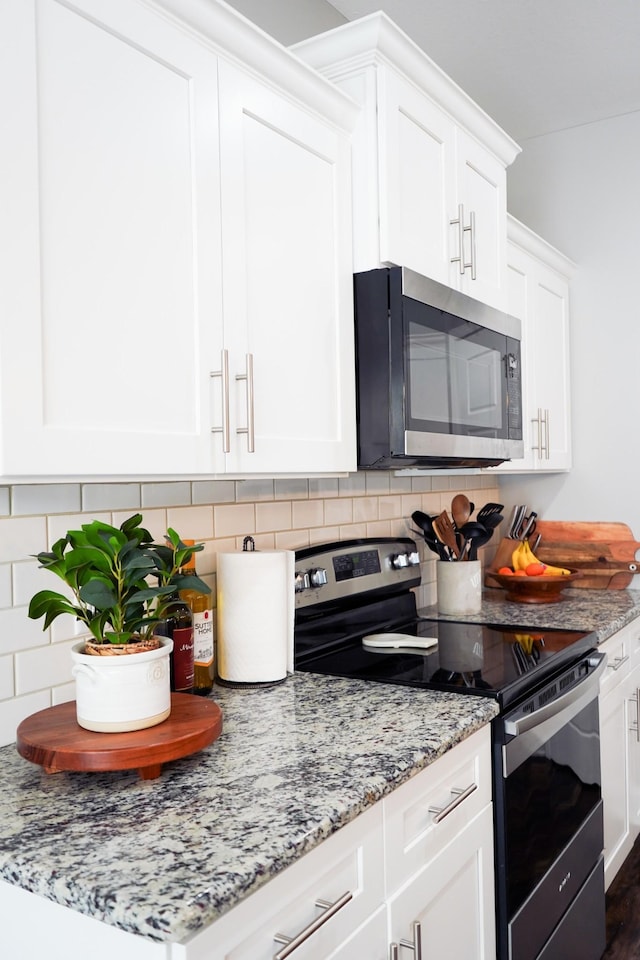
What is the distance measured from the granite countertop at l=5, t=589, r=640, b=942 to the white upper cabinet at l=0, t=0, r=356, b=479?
474mm

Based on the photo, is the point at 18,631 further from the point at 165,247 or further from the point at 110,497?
the point at 165,247

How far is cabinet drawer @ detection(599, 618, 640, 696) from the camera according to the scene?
237cm

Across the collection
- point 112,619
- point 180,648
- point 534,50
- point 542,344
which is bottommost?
point 180,648

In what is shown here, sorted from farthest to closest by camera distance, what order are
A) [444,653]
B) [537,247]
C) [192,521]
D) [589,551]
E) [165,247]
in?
[589,551] → [537,247] → [444,653] → [192,521] → [165,247]

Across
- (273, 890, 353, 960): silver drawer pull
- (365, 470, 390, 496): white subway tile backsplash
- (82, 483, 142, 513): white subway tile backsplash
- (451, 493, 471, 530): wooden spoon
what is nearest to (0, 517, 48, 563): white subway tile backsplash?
(82, 483, 142, 513): white subway tile backsplash

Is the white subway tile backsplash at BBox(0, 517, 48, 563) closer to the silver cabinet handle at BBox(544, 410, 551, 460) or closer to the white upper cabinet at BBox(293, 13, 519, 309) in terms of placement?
the white upper cabinet at BBox(293, 13, 519, 309)

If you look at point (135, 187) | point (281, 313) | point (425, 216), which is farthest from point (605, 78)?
point (135, 187)

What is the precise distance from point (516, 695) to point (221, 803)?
0.82 metres

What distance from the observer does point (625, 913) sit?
2.38m

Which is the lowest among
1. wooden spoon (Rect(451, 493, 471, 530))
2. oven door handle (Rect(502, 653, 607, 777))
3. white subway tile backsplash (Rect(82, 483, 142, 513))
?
oven door handle (Rect(502, 653, 607, 777))

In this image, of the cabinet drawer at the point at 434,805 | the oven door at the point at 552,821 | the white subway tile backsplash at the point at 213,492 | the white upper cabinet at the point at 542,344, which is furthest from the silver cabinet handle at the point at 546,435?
the cabinet drawer at the point at 434,805

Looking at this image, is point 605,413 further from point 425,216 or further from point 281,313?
point 281,313

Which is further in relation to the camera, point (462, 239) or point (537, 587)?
point (537, 587)

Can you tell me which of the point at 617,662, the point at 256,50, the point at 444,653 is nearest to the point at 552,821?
the point at 444,653
